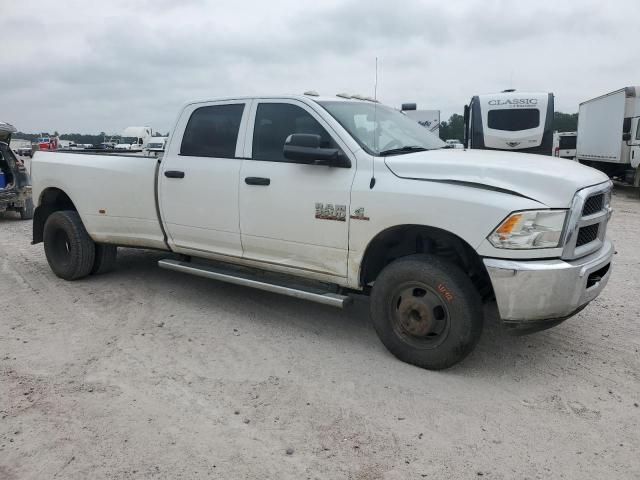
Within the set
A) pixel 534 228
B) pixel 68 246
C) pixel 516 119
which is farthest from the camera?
pixel 516 119

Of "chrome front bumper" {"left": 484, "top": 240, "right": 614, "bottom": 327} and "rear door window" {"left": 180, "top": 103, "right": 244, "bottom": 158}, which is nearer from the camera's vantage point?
"chrome front bumper" {"left": 484, "top": 240, "right": 614, "bottom": 327}

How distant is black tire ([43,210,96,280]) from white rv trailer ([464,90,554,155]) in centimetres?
934

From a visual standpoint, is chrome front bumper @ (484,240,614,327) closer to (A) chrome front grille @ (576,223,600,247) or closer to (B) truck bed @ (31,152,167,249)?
(A) chrome front grille @ (576,223,600,247)

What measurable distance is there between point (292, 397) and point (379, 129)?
89.1 inches

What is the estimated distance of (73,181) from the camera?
5969 millimetres

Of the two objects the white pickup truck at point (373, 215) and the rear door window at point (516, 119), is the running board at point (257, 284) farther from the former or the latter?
the rear door window at point (516, 119)

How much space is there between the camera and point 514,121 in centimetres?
1302

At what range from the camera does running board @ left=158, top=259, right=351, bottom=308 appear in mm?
4145

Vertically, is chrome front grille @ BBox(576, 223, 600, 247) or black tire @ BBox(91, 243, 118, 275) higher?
chrome front grille @ BBox(576, 223, 600, 247)

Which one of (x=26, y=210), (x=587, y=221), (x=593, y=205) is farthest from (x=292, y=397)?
(x=26, y=210)

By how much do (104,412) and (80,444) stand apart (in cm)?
33

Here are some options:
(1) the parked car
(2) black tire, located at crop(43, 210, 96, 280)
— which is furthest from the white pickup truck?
(1) the parked car

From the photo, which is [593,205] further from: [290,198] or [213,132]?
[213,132]

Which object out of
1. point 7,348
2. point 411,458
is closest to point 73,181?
point 7,348
